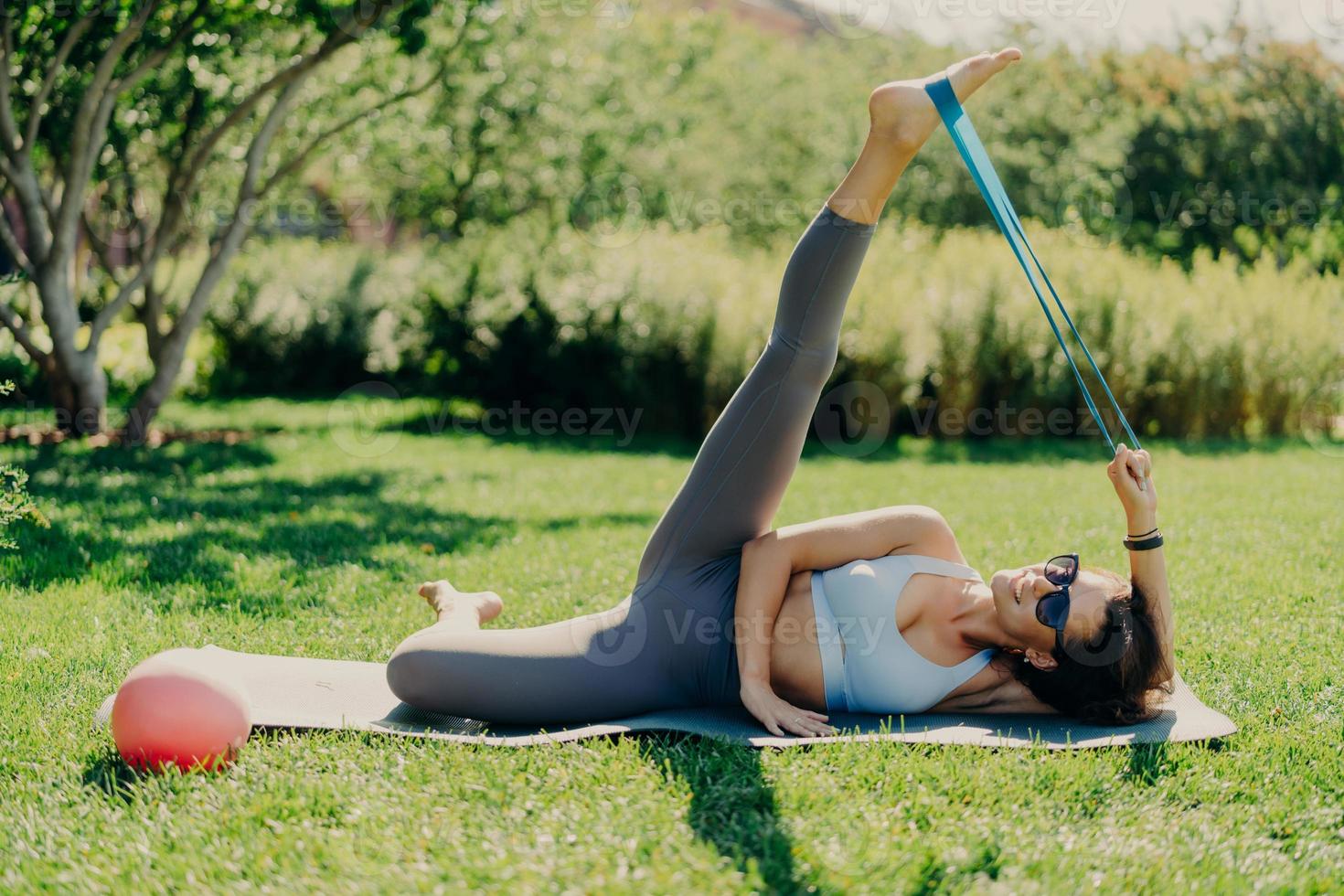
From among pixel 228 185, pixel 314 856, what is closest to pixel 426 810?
pixel 314 856

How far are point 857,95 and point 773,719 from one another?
64.4 ft

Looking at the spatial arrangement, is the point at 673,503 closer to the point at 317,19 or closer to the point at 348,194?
the point at 317,19

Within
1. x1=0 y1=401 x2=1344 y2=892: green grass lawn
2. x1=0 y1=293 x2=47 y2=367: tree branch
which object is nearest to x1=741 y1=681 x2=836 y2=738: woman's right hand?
x1=0 y1=401 x2=1344 y2=892: green grass lawn

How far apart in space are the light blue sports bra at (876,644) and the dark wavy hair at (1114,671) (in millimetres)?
212

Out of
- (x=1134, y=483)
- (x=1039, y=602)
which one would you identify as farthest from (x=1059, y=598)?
(x=1134, y=483)

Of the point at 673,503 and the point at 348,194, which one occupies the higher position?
the point at 348,194

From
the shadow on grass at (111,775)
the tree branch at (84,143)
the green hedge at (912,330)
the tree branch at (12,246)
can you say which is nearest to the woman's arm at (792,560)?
the shadow on grass at (111,775)

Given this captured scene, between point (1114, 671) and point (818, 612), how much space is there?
2.74 feet

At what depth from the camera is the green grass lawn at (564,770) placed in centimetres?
254

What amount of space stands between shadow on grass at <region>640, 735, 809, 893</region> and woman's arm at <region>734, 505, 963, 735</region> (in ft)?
0.64

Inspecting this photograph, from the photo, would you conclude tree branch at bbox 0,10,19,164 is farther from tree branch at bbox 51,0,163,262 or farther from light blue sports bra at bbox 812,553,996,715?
light blue sports bra at bbox 812,553,996,715

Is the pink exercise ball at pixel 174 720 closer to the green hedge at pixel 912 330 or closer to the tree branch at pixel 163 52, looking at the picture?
the tree branch at pixel 163 52

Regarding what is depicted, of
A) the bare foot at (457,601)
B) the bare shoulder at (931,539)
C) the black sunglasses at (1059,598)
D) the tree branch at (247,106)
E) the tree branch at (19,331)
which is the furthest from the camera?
the tree branch at (19,331)

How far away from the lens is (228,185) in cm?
1352
